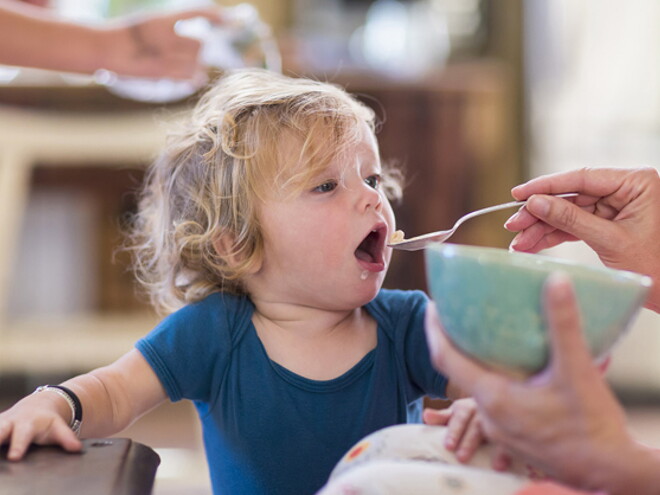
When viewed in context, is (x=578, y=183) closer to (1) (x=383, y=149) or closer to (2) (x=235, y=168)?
(2) (x=235, y=168)

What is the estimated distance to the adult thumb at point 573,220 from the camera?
3.23 feet

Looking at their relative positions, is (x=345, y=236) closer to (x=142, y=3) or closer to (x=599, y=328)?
(x=599, y=328)

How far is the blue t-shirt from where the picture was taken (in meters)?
0.98

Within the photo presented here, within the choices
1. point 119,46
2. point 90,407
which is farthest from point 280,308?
point 119,46

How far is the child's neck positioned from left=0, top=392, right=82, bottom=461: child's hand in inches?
11.7

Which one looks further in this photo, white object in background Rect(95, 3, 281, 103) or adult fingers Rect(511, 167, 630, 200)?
white object in background Rect(95, 3, 281, 103)

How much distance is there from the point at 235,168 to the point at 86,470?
0.46 metres

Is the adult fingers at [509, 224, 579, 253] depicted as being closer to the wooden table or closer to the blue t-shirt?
the blue t-shirt

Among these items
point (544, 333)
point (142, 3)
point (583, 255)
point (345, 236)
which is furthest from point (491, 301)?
point (142, 3)

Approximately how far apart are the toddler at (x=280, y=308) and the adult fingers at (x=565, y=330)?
0.45 metres

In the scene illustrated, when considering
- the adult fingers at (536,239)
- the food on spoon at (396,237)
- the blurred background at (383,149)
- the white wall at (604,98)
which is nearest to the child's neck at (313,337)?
the food on spoon at (396,237)

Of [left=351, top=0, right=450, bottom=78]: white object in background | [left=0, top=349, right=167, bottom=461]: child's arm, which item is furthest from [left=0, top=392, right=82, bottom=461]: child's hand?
[left=351, top=0, right=450, bottom=78]: white object in background

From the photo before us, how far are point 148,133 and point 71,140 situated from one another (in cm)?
27

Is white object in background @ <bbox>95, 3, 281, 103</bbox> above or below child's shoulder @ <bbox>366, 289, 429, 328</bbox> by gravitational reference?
above
